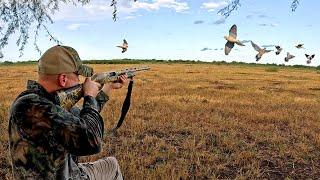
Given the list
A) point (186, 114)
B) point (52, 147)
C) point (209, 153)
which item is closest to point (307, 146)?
point (209, 153)

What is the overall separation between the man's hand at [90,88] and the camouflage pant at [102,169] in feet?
3.20

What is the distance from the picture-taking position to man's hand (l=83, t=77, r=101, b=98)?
12.1 feet

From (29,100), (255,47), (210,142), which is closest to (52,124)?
(29,100)

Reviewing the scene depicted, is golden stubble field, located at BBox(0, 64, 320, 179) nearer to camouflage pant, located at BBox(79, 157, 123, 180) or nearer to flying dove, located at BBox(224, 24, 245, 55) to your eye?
camouflage pant, located at BBox(79, 157, 123, 180)

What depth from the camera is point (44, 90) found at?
11.7ft

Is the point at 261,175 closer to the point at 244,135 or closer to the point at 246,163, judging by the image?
the point at 246,163

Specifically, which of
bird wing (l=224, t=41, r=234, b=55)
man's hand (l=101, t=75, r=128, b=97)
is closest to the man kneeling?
man's hand (l=101, t=75, r=128, b=97)

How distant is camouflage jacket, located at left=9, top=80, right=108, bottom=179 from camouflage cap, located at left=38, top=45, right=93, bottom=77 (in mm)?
137

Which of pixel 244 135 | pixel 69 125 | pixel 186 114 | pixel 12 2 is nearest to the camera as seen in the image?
pixel 69 125

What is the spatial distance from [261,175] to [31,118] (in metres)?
4.44

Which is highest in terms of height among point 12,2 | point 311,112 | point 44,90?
point 12,2

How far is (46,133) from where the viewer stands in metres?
3.47

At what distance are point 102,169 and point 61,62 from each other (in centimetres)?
138

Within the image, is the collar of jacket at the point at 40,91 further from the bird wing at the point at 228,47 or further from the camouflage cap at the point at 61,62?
the bird wing at the point at 228,47
